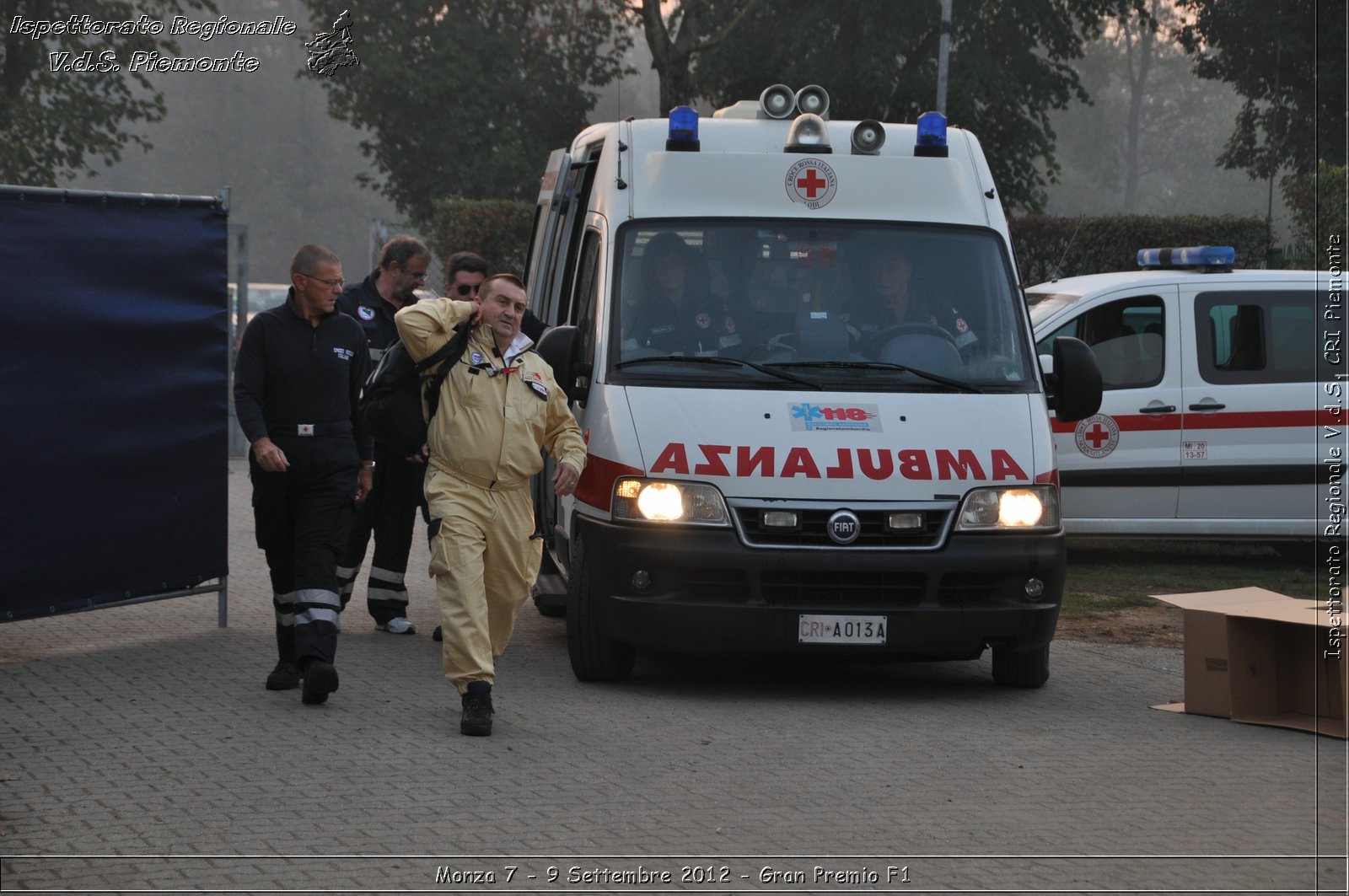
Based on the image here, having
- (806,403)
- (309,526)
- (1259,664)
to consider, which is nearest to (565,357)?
(806,403)

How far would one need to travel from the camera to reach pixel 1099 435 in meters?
11.7

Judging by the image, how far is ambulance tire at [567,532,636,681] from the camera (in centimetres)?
754

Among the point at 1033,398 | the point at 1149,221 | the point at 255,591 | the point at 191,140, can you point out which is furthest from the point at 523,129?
the point at 191,140

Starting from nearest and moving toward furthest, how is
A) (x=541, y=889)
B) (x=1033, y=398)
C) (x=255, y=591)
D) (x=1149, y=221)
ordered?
(x=541, y=889), (x=1033, y=398), (x=255, y=591), (x=1149, y=221)

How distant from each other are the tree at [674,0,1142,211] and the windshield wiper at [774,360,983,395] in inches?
926

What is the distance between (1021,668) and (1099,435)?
4113 mm

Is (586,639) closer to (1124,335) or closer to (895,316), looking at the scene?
(895,316)

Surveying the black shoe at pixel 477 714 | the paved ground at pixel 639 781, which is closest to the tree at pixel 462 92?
the paved ground at pixel 639 781

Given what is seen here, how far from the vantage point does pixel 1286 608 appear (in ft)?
24.0

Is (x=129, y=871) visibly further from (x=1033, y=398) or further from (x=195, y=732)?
(x=1033, y=398)

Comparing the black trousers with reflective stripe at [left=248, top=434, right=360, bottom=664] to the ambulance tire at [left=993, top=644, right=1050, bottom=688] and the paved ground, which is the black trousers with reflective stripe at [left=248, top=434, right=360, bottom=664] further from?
the ambulance tire at [left=993, top=644, right=1050, bottom=688]

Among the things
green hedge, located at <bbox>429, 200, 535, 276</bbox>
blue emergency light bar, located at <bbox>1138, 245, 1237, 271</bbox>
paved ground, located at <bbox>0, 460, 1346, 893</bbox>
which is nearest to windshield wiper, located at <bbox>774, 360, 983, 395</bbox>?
paved ground, located at <bbox>0, 460, 1346, 893</bbox>

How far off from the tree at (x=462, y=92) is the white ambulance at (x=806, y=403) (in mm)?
25098

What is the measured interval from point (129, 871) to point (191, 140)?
282 feet
